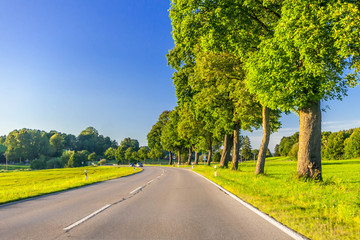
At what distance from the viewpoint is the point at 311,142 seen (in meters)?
11.7

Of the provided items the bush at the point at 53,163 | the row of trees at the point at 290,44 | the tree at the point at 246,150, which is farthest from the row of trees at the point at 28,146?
the row of trees at the point at 290,44

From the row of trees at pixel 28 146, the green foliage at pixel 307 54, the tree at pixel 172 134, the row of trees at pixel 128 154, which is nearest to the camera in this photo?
the green foliage at pixel 307 54

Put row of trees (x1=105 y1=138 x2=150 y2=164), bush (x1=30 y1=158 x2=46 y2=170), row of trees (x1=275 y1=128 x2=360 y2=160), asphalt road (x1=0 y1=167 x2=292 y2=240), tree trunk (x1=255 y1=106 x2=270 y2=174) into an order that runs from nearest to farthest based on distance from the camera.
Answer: asphalt road (x1=0 y1=167 x2=292 y2=240) < tree trunk (x1=255 y1=106 x2=270 y2=174) < row of trees (x1=275 y1=128 x2=360 y2=160) < bush (x1=30 y1=158 x2=46 y2=170) < row of trees (x1=105 y1=138 x2=150 y2=164)

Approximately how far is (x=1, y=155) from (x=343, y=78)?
155262mm

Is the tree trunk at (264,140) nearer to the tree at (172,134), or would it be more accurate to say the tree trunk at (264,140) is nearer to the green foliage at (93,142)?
the tree at (172,134)

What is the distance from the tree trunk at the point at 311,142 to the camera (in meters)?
11.7

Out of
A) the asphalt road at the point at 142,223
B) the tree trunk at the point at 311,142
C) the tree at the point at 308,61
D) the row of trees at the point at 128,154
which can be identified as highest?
the tree at the point at 308,61

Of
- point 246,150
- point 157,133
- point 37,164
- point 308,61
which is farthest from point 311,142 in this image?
point 246,150

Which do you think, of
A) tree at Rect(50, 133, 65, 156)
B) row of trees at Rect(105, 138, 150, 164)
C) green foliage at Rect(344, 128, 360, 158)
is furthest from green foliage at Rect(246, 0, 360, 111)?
tree at Rect(50, 133, 65, 156)

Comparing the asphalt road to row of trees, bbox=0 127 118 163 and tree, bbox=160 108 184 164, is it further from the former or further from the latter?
row of trees, bbox=0 127 118 163

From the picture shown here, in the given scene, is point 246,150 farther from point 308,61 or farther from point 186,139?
point 308,61

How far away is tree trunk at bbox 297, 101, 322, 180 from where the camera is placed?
38.3 feet

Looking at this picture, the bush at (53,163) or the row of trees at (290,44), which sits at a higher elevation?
the row of trees at (290,44)

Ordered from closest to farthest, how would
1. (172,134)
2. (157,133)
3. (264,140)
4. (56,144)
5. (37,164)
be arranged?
(264,140)
(172,134)
(157,133)
(37,164)
(56,144)
